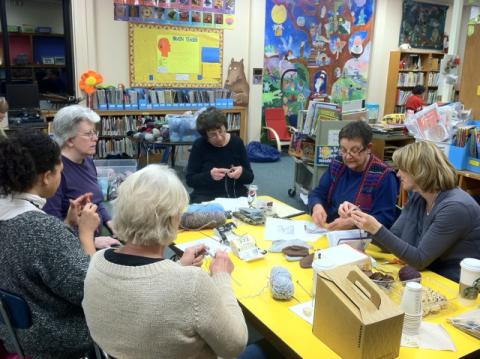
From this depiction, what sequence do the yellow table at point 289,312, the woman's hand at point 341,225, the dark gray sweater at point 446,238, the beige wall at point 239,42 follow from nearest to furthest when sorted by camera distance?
the yellow table at point 289,312 < the dark gray sweater at point 446,238 < the woman's hand at point 341,225 < the beige wall at point 239,42

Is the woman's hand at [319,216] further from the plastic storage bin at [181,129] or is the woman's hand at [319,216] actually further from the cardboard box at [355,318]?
the plastic storage bin at [181,129]

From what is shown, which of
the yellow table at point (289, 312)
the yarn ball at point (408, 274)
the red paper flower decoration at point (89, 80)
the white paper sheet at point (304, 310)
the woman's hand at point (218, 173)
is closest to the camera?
the yellow table at point (289, 312)

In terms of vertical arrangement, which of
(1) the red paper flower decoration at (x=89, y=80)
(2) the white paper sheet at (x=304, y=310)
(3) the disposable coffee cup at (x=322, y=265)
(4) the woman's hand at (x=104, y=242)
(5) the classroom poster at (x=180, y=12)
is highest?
(5) the classroom poster at (x=180, y=12)

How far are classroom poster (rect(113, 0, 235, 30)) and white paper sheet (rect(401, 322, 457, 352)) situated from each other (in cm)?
650

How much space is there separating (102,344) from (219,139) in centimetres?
225

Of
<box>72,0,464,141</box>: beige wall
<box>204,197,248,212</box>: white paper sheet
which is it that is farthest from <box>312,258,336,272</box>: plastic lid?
<box>72,0,464,141</box>: beige wall

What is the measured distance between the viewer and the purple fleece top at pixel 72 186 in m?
2.56

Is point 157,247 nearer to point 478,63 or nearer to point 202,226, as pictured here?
point 202,226

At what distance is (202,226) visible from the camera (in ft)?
8.38

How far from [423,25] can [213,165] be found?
317 inches

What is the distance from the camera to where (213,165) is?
138 inches

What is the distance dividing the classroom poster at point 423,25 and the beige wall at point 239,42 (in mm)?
167

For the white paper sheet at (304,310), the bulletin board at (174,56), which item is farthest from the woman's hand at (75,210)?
the bulletin board at (174,56)

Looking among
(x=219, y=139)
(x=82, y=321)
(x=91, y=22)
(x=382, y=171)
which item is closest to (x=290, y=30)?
(x=91, y=22)
